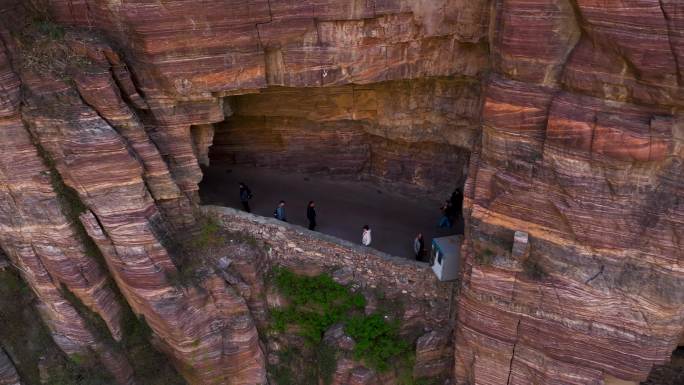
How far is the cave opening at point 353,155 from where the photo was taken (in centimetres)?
1438

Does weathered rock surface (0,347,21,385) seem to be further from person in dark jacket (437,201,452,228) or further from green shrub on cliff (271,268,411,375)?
person in dark jacket (437,201,452,228)

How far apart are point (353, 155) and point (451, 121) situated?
3.95 m

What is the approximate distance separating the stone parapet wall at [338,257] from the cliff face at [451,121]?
44.5 inches

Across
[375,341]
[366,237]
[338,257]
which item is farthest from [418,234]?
[375,341]

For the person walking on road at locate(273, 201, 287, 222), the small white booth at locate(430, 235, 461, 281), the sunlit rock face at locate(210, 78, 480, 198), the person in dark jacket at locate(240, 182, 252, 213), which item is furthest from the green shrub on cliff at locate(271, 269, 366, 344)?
the sunlit rock face at locate(210, 78, 480, 198)

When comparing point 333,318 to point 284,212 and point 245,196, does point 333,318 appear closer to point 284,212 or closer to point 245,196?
point 284,212

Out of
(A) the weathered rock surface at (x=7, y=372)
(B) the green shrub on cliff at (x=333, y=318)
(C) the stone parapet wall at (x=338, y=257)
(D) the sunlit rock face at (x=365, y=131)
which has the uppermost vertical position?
(D) the sunlit rock face at (x=365, y=131)

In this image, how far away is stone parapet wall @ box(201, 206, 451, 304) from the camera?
1280cm

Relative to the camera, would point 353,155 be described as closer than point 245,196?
No

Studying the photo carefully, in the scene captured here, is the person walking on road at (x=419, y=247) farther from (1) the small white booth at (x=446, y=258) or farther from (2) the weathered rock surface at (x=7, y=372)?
(2) the weathered rock surface at (x=7, y=372)

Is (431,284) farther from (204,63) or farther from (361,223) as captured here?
(204,63)

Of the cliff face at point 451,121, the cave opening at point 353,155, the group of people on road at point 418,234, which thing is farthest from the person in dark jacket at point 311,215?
the cliff face at point 451,121

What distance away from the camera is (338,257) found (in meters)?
13.2

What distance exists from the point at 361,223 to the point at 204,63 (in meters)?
7.06
